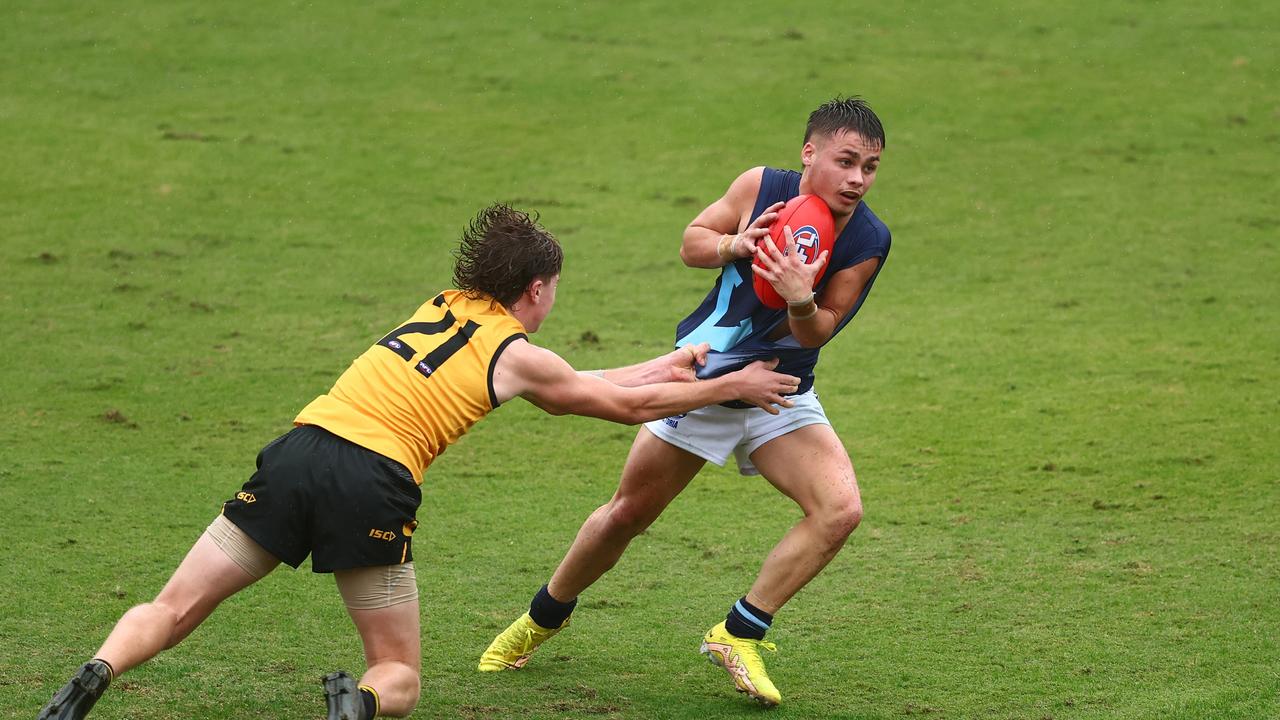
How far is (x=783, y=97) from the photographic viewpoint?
48.2ft

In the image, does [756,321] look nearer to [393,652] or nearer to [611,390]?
[611,390]

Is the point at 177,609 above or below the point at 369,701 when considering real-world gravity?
above

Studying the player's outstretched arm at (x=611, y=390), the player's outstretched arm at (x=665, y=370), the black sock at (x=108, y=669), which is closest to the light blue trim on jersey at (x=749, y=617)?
the player's outstretched arm at (x=611, y=390)

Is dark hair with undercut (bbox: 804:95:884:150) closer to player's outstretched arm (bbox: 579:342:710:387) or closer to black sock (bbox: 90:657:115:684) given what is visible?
player's outstretched arm (bbox: 579:342:710:387)

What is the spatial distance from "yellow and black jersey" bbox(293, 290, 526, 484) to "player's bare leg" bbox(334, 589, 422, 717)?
43 centimetres

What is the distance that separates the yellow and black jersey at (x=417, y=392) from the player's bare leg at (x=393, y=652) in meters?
0.43

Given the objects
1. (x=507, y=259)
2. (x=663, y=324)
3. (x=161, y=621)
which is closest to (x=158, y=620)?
(x=161, y=621)

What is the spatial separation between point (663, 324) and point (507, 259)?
5903 mm

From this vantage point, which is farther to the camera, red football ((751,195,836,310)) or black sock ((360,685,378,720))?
red football ((751,195,836,310))

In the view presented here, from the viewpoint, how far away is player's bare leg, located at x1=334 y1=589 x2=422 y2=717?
4180mm

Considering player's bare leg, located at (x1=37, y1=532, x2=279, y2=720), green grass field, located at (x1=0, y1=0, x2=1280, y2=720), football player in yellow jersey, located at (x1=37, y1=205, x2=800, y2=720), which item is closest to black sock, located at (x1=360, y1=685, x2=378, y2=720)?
football player in yellow jersey, located at (x1=37, y1=205, x2=800, y2=720)

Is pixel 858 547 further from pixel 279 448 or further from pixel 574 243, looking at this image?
pixel 574 243

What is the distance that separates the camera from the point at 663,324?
33.8 feet

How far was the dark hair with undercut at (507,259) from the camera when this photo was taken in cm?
442
